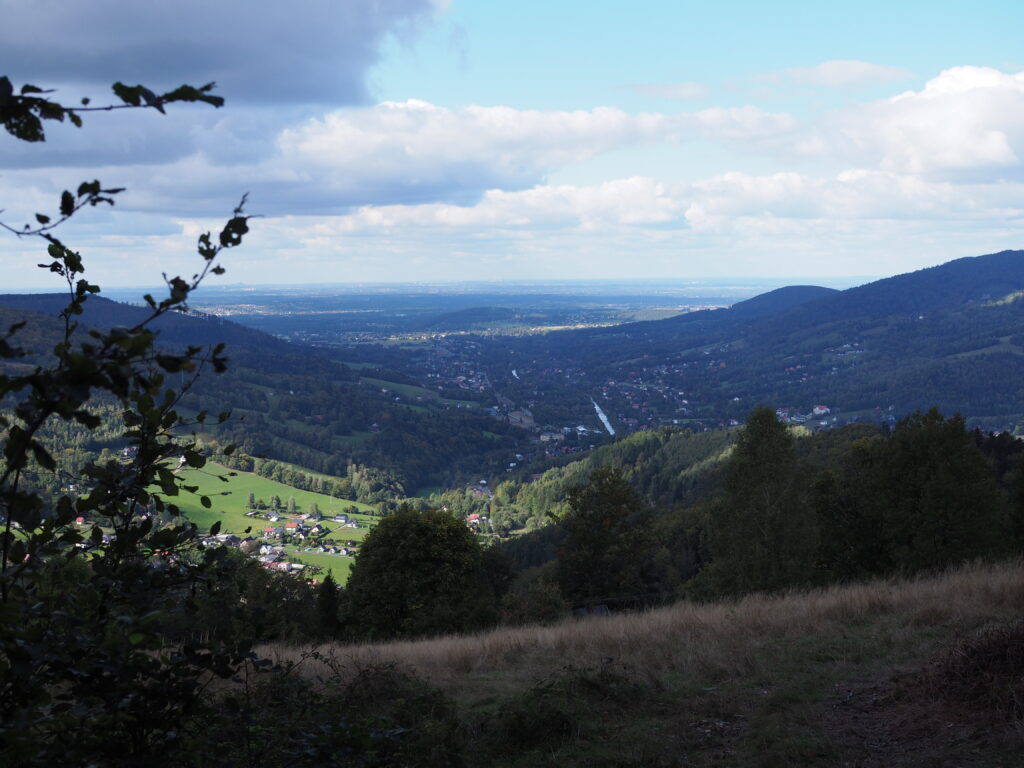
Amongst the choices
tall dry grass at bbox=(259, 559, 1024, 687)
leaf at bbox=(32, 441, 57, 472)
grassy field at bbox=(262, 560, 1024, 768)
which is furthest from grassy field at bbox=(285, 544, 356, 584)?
leaf at bbox=(32, 441, 57, 472)

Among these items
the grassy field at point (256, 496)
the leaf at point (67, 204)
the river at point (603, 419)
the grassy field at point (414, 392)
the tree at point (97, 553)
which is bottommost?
the grassy field at point (256, 496)

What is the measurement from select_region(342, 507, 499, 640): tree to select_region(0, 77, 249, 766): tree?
19.0 meters

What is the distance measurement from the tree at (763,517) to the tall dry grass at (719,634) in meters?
9.90

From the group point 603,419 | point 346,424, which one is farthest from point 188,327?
point 603,419

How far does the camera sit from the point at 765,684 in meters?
6.35

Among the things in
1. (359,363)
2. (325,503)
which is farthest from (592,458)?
(359,363)

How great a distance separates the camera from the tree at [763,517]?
1944cm

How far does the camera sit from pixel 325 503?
8769 centimetres

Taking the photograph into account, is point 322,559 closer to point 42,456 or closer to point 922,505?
point 922,505

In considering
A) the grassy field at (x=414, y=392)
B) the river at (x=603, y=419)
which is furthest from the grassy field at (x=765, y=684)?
the grassy field at (x=414, y=392)

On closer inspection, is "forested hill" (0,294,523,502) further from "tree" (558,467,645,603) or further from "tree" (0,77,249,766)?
"tree" (0,77,249,766)

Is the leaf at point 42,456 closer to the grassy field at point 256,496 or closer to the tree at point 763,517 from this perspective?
the tree at point 763,517

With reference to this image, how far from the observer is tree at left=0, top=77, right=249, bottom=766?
1.54 metres

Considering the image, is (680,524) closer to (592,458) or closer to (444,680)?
(444,680)
